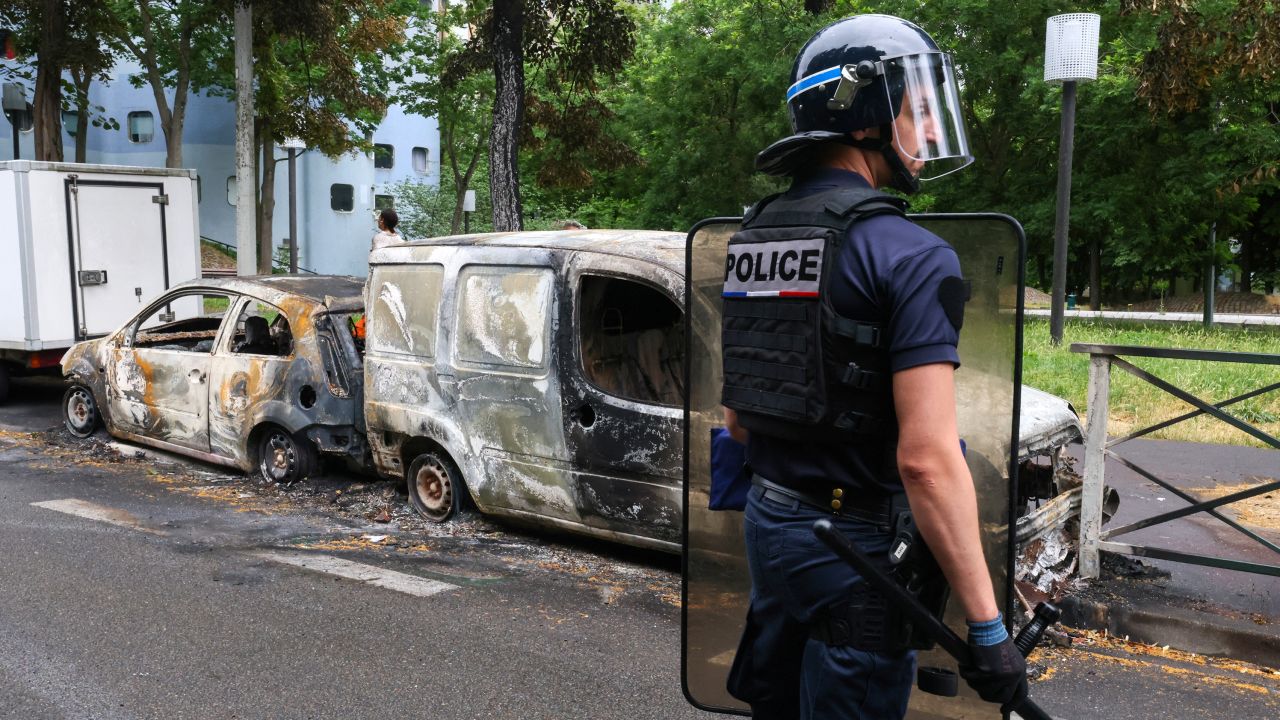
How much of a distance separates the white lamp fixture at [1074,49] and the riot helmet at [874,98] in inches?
456

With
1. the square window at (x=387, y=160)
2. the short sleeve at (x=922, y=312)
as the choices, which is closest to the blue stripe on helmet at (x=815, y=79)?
the short sleeve at (x=922, y=312)

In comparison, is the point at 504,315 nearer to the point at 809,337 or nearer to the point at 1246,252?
the point at 809,337

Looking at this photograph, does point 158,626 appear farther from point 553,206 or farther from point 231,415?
point 553,206

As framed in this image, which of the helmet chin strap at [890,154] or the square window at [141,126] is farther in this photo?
the square window at [141,126]

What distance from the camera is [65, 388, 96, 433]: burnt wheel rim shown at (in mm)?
9250

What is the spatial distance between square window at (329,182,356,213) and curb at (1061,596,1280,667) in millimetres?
34934

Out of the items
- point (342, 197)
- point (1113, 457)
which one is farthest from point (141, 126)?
point (1113, 457)

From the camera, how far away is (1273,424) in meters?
9.81

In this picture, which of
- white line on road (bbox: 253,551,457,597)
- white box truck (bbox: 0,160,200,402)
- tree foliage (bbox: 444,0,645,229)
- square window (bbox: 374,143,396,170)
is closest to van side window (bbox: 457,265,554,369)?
white line on road (bbox: 253,551,457,597)

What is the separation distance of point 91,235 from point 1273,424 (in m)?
11.3

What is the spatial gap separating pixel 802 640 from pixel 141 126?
1489 inches

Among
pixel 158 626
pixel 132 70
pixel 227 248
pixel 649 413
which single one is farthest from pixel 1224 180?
pixel 132 70

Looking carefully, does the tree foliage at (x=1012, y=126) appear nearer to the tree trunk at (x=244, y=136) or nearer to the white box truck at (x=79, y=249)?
the tree trunk at (x=244, y=136)

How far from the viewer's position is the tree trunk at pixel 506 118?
1330 centimetres
